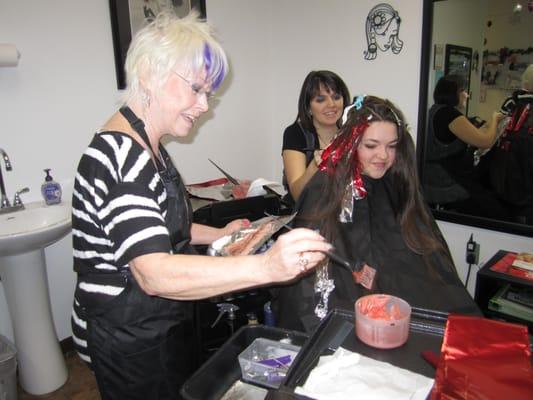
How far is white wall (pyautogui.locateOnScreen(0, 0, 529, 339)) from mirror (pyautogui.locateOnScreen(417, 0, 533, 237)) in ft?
0.25

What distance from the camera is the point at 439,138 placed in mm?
2492

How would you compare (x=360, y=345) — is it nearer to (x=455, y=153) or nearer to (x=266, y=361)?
(x=266, y=361)

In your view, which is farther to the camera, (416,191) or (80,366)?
(80,366)

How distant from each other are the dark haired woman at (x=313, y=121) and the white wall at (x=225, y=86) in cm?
61

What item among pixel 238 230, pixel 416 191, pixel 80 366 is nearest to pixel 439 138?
pixel 416 191

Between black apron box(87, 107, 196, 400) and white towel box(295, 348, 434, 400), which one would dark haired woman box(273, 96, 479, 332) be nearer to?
black apron box(87, 107, 196, 400)

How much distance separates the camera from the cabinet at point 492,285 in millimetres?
1904

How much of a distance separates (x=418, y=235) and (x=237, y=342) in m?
0.94

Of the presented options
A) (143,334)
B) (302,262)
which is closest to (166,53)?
(302,262)

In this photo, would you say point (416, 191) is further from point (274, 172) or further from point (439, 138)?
point (274, 172)

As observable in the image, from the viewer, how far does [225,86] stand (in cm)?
298

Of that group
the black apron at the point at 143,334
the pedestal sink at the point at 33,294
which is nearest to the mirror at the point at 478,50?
the black apron at the point at 143,334

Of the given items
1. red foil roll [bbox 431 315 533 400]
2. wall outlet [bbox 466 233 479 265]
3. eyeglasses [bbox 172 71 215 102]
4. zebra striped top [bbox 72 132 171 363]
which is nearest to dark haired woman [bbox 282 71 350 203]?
wall outlet [bbox 466 233 479 265]

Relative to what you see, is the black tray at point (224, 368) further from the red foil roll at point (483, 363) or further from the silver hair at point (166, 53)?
the silver hair at point (166, 53)
